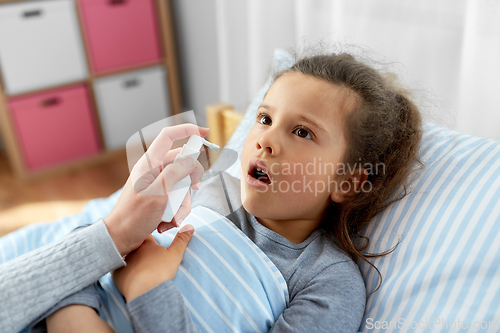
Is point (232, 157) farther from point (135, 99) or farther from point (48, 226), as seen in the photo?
point (135, 99)

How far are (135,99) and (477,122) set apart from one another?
181cm

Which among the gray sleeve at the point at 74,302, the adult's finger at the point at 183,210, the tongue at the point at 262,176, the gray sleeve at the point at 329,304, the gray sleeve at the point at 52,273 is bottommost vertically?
the gray sleeve at the point at 329,304

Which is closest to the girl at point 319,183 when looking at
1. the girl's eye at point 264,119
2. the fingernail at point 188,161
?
the girl's eye at point 264,119

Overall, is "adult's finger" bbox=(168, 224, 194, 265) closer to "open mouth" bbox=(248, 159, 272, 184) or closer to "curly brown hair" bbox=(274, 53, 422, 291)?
"open mouth" bbox=(248, 159, 272, 184)

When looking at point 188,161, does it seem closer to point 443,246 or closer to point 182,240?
point 182,240

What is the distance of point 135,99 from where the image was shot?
7.85 feet

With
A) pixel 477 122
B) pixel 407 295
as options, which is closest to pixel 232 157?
pixel 407 295

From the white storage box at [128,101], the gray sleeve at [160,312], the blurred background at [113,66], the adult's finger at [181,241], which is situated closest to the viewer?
the gray sleeve at [160,312]

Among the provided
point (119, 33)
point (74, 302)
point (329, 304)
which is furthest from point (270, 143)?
point (119, 33)

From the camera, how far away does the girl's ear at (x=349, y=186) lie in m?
0.85

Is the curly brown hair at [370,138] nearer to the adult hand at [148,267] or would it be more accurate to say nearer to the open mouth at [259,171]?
the open mouth at [259,171]

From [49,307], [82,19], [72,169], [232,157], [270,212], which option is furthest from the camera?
[72,169]

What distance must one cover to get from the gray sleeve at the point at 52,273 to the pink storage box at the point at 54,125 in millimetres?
1689

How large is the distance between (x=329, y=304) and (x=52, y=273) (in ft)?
1.48
